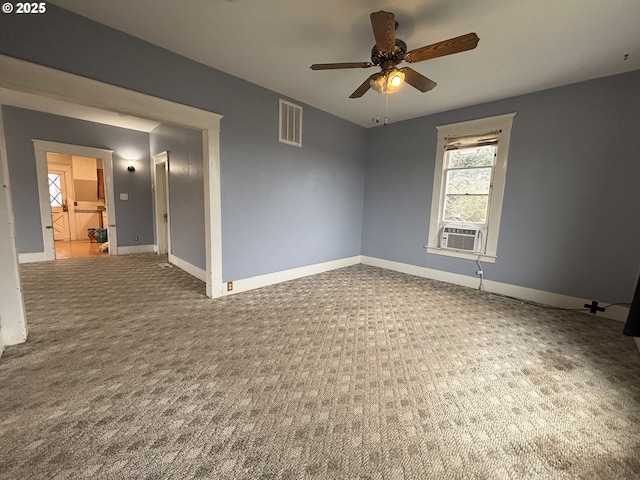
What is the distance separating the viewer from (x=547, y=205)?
339 centimetres

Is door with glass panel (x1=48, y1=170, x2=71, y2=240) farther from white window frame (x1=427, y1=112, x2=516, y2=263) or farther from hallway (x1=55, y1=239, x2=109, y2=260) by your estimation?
white window frame (x1=427, y1=112, x2=516, y2=263)

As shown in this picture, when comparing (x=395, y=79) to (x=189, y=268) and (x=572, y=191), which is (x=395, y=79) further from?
(x=189, y=268)

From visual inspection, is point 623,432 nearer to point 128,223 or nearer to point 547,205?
point 547,205

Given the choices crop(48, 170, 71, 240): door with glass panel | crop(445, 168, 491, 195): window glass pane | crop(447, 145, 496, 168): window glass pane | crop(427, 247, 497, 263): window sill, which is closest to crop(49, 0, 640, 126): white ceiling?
crop(447, 145, 496, 168): window glass pane

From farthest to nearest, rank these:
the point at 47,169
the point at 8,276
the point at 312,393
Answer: the point at 47,169 → the point at 8,276 → the point at 312,393

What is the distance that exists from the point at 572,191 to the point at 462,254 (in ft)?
5.06

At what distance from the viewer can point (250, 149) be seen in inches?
Answer: 136

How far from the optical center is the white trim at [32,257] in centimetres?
477

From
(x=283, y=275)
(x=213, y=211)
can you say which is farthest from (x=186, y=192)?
(x=283, y=275)

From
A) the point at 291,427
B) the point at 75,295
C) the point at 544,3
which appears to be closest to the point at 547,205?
the point at 544,3

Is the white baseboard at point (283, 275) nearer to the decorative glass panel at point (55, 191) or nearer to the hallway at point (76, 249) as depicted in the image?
the hallway at point (76, 249)

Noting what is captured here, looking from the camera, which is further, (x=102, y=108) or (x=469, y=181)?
(x=469, y=181)

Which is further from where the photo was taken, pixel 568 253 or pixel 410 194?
pixel 410 194

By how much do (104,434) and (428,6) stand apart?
141 inches
